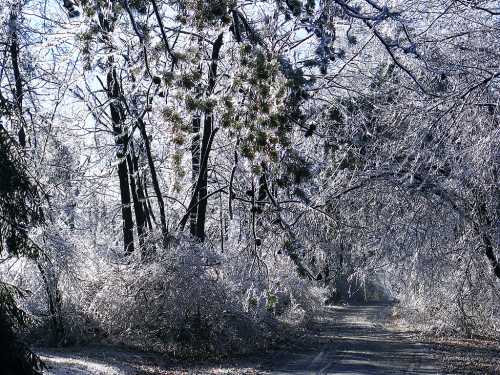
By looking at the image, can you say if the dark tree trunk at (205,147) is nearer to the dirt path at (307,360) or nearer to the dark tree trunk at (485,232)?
the dirt path at (307,360)

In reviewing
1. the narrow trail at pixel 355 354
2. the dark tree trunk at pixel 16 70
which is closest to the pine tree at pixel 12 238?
the dark tree trunk at pixel 16 70

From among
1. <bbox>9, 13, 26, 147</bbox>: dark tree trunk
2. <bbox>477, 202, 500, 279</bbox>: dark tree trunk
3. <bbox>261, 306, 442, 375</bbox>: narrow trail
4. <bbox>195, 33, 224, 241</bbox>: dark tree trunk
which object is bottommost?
<bbox>261, 306, 442, 375</bbox>: narrow trail

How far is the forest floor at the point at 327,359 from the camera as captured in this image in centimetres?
1359

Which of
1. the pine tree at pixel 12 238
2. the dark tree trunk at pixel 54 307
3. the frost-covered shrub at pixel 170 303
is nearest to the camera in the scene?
the pine tree at pixel 12 238

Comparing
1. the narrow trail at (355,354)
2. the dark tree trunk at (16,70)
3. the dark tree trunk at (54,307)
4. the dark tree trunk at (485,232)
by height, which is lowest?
the narrow trail at (355,354)

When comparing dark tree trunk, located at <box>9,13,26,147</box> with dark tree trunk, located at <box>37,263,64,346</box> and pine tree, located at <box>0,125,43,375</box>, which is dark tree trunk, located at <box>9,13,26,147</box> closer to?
dark tree trunk, located at <box>37,263,64,346</box>

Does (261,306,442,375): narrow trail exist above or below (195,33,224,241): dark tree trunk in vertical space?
below

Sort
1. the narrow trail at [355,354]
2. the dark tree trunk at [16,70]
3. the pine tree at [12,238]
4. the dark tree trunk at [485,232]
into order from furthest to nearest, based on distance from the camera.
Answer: the dark tree trunk at [16,70] < the narrow trail at [355,354] < the dark tree trunk at [485,232] < the pine tree at [12,238]

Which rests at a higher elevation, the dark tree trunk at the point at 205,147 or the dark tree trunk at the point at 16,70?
the dark tree trunk at the point at 16,70

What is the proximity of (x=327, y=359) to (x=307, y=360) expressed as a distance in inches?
21.7

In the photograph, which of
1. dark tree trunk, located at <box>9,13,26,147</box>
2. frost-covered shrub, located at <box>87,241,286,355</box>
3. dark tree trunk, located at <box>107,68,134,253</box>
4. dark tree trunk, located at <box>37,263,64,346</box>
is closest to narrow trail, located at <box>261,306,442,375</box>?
frost-covered shrub, located at <box>87,241,286,355</box>

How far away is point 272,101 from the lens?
30.9ft

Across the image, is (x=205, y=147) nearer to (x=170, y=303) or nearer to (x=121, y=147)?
(x=121, y=147)

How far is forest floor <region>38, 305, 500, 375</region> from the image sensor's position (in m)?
13.6
